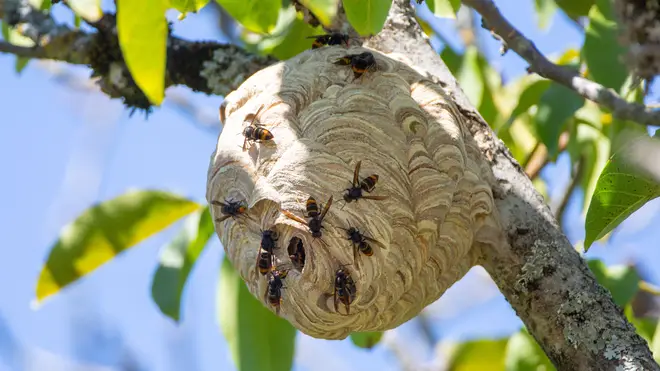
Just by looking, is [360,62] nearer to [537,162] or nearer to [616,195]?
[616,195]

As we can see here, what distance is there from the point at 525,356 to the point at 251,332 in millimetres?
1110

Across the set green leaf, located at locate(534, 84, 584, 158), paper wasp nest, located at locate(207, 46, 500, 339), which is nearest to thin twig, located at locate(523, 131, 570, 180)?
green leaf, located at locate(534, 84, 584, 158)

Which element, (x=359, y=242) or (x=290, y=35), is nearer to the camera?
(x=359, y=242)

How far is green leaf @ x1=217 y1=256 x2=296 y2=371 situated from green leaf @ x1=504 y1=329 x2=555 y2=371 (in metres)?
0.89

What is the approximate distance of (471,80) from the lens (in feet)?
13.3

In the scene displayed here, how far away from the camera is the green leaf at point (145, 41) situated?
160 cm

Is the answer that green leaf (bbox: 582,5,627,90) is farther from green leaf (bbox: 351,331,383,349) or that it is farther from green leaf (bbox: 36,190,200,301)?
green leaf (bbox: 36,190,200,301)

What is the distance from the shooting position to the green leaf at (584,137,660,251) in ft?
8.77

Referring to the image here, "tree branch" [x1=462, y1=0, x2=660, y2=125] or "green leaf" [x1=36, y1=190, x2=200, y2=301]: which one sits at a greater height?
"tree branch" [x1=462, y1=0, x2=660, y2=125]

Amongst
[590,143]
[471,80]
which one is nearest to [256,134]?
[471,80]

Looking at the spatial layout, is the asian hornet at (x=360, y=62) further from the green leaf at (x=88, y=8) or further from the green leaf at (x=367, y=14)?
the green leaf at (x=88, y=8)

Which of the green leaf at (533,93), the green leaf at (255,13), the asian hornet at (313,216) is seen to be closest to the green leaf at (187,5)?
the green leaf at (255,13)

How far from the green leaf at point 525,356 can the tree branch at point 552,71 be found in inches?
43.7

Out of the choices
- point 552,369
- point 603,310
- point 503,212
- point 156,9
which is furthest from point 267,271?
point 552,369
